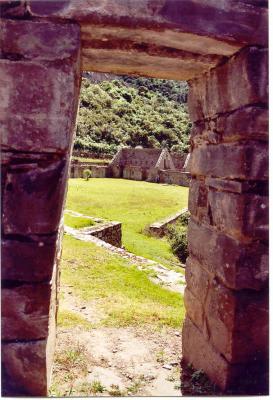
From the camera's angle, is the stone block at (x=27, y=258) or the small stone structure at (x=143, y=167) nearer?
the stone block at (x=27, y=258)

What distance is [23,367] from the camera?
2.74 meters

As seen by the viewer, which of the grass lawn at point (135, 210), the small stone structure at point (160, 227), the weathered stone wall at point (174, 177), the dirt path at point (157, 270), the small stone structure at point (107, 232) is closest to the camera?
the dirt path at point (157, 270)

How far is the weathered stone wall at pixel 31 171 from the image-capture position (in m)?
2.50

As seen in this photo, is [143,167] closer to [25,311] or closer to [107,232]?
[107,232]

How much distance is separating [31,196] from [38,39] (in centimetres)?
104

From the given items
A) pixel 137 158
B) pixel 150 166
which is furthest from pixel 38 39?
pixel 137 158

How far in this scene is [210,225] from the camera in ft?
11.5

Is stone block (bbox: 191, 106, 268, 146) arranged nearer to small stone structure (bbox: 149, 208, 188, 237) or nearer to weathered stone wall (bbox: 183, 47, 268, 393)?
weathered stone wall (bbox: 183, 47, 268, 393)

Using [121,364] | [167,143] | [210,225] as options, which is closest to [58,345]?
[121,364]

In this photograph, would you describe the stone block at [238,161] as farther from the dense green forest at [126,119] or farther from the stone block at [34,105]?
the dense green forest at [126,119]

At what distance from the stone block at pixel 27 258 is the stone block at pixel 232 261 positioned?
1.41 metres

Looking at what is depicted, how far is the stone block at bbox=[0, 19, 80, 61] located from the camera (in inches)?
97.3

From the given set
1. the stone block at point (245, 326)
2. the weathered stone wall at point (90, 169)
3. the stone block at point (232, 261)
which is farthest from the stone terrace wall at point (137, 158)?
the stone block at point (245, 326)

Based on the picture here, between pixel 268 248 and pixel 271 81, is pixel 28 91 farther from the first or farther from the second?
pixel 268 248
